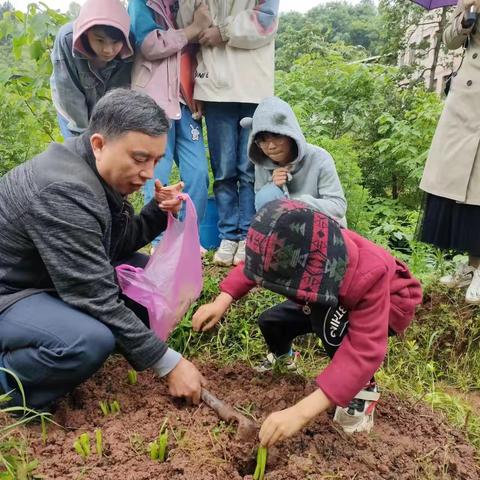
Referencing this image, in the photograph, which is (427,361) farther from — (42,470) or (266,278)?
(42,470)

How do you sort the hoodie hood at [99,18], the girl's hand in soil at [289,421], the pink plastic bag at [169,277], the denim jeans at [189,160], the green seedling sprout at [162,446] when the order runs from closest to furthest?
the girl's hand in soil at [289,421], the green seedling sprout at [162,446], the pink plastic bag at [169,277], the hoodie hood at [99,18], the denim jeans at [189,160]

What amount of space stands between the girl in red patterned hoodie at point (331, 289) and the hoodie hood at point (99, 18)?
170cm

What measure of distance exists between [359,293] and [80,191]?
104 centimetres

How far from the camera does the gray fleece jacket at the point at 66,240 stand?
182 centimetres

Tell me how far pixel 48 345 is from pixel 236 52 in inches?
82.7

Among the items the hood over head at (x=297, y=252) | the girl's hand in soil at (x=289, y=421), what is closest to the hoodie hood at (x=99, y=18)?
the hood over head at (x=297, y=252)

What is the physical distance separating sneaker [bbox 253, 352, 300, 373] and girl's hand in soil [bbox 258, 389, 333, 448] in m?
0.78

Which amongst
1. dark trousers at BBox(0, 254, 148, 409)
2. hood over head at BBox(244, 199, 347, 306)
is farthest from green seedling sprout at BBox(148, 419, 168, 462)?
hood over head at BBox(244, 199, 347, 306)

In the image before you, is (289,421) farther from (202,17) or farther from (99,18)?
(202,17)

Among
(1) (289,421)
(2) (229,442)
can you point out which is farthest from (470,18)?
(2) (229,442)

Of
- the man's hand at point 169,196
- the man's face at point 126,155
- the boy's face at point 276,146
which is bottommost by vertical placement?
the man's hand at point 169,196

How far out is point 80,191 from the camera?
183cm

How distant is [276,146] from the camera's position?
115 inches

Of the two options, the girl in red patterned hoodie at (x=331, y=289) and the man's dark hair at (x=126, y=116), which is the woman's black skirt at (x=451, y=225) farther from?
the man's dark hair at (x=126, y=116)
